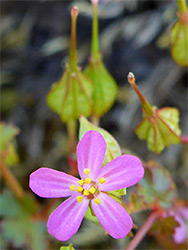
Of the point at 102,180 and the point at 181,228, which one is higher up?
the point at 102,180

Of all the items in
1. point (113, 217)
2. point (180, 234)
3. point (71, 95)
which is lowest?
point (180, 234)

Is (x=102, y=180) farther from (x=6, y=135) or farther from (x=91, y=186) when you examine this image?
(x=6, y=135)

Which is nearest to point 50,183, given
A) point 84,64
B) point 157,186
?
point 157,186

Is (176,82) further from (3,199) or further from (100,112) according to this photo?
(3,199)

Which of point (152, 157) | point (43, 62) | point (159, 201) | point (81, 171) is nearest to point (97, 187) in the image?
point (81, 171)

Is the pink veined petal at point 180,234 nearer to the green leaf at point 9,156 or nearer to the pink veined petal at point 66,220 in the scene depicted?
the pink veined petal at point 66,220

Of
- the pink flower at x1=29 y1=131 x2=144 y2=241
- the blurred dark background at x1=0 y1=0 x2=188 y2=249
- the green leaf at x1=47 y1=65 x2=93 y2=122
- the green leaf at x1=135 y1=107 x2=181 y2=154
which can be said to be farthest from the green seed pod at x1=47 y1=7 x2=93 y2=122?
the blurred dark background at x1=0 y1=0 x2=188 y2=249

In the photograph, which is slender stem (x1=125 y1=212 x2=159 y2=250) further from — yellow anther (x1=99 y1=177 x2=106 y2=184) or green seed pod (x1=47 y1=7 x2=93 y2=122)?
green seed pod (x1=47 y1=7 x2=93 y2=122)
